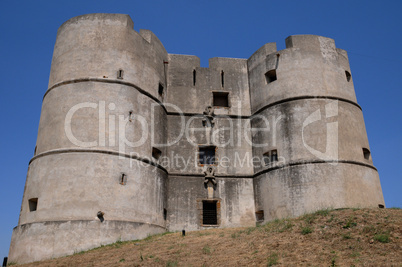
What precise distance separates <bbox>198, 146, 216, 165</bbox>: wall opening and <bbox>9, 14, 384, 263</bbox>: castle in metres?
0.06

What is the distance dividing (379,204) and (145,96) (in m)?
12.5

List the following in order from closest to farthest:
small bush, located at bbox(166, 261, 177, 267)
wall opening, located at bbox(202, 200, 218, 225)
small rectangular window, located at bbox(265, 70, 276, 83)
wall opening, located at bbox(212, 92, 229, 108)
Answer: small bush, located at bbox(166, 261, 177, 267)
wall opening, located at bbox(202, 200, 218, 225)
small rectangular window, located at bbox(265, 70, 276, 83)
wall opening, located at bbox(212, 92, 229, 108)

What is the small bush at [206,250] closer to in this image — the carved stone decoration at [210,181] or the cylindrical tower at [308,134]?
the cylindrical tower at [308,134]

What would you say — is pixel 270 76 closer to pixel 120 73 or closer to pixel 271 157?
pixel 271 157

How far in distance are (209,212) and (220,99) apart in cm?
678

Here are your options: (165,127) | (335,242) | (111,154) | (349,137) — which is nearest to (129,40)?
(165,127)

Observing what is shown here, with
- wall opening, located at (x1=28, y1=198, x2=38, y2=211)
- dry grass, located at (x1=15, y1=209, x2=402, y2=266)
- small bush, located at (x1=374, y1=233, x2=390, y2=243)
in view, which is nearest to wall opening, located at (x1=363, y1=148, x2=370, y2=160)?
dry grass, located at (x1=15, y1=209, x2=402, y2=266)

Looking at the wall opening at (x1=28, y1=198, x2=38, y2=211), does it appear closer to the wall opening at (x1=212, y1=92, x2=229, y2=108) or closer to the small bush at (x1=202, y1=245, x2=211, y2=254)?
the small bush at (x1=202, y1=245, x2=211, y2=254)

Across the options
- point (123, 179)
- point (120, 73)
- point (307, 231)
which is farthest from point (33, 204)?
point (307, 231)

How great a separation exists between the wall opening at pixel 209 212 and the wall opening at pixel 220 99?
19.1 ft

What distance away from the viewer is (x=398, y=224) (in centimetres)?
1170

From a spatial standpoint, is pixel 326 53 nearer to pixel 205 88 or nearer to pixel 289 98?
pixel 289 98

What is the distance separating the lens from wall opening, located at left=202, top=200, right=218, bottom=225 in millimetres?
19609

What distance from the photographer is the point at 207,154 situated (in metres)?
21.0
